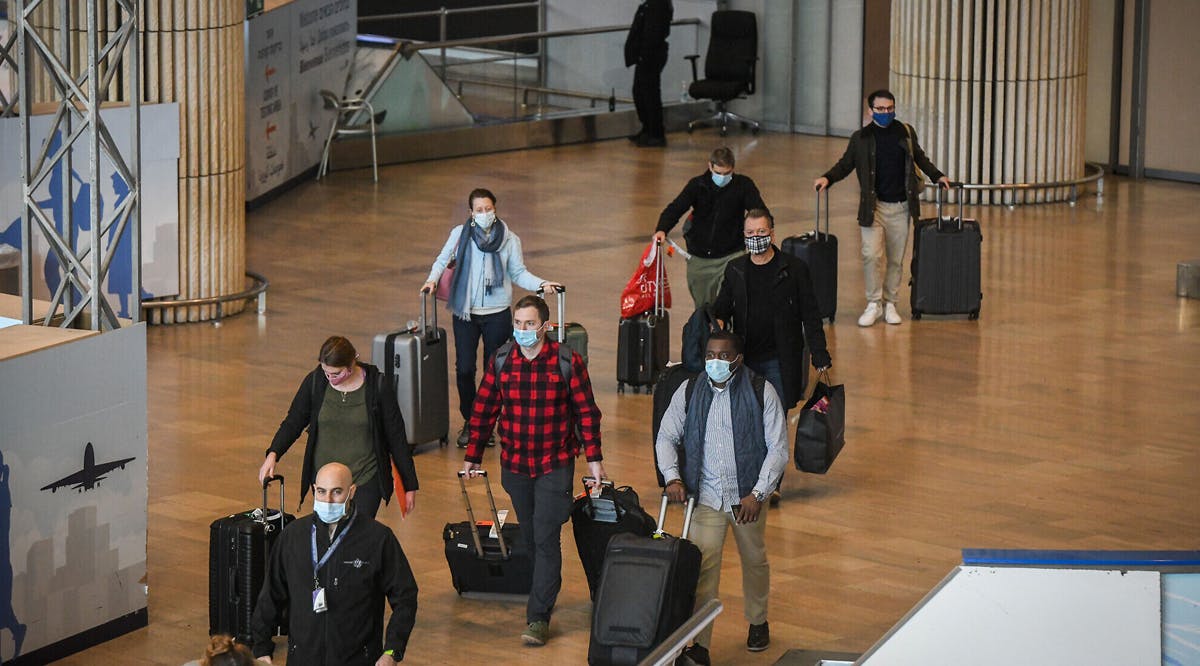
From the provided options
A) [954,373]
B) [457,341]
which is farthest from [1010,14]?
[457,341]

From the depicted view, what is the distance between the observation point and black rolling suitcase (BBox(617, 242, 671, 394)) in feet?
42.3

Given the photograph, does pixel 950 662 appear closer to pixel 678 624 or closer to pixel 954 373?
pixel 678 624

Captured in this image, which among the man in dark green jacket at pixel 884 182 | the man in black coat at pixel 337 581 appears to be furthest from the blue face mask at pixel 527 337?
the man in dark green jacket at pixel 884 182

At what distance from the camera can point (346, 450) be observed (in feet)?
27.8

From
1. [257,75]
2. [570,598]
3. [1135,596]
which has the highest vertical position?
[257,75]

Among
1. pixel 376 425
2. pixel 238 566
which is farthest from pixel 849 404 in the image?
pixel 238 566

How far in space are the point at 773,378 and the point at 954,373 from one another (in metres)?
3.59

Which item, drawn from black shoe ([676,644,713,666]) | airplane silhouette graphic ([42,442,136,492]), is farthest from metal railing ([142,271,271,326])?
black shoe ([676,644,713,666])

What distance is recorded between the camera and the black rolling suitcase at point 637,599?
768cm

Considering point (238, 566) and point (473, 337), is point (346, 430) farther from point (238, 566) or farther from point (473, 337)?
point (473, 337)

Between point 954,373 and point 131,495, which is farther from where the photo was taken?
point 954,373

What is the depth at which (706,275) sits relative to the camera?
1288cm

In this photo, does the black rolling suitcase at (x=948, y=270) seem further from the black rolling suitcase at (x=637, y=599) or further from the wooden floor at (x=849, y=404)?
the black rolling suitcase at (x=637, y=599)

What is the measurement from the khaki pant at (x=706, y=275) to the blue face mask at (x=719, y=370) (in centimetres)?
454
